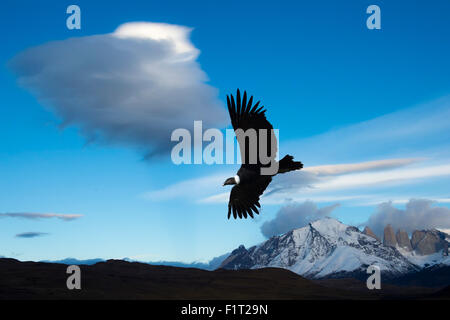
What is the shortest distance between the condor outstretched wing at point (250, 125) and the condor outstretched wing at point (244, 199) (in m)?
1.97

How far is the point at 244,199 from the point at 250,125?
451 cm

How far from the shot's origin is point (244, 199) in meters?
28.0

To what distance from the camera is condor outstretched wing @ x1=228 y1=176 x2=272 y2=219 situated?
2734cm

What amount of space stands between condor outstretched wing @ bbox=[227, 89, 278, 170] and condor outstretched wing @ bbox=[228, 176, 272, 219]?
6.47ft

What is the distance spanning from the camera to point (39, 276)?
196 metres

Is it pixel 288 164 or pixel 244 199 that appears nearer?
pixel 288 164

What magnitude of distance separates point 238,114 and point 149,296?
15953cm

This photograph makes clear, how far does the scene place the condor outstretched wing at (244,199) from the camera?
27336mm

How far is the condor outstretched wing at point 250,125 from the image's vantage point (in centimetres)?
2541

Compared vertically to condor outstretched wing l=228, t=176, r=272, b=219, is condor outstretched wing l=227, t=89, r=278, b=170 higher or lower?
higher

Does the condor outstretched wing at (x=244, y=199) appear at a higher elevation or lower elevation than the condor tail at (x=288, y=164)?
lower

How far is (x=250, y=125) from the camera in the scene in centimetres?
2581
